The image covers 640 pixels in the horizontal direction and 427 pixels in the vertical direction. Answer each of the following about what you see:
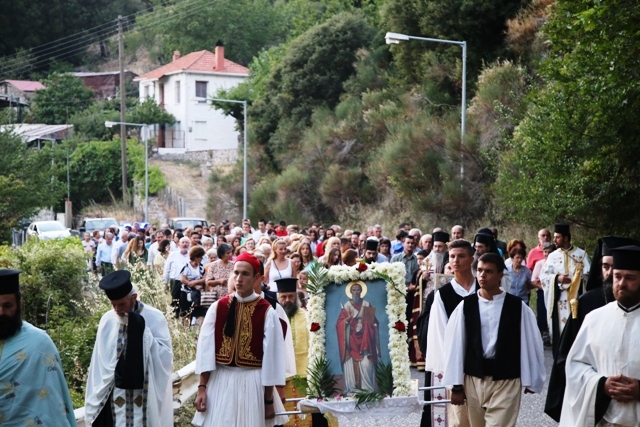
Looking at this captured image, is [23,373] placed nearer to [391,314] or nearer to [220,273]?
[391,314]

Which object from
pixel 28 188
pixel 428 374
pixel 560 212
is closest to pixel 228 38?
pixel 28 188

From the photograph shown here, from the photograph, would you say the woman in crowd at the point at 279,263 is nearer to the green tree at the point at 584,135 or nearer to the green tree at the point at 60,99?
the green tree at the point at 584,135

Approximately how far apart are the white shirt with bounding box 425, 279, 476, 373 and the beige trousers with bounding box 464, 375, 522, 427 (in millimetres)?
787

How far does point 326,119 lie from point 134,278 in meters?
32.8

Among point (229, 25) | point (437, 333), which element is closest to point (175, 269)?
point (437, 333)

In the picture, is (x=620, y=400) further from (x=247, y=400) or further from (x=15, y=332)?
(x=15, y=332)

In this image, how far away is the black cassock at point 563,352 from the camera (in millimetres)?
8211

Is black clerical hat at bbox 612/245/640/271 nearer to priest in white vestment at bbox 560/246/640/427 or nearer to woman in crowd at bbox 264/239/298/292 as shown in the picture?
priest in white vestment at bbox 560/246/640/427

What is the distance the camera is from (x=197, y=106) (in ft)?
279

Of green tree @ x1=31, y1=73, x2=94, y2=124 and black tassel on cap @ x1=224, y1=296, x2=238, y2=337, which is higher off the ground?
green tree @ x1=31, y1=73, x2=94, y2=124

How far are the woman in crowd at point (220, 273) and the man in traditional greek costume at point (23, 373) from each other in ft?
31.9

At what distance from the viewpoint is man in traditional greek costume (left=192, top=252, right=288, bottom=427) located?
902 centimetres

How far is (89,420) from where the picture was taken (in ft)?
29.7

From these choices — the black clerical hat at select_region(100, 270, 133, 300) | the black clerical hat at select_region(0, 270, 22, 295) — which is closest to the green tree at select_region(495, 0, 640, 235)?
the black clerical hat at select_region(100, 270, 133, 300)
